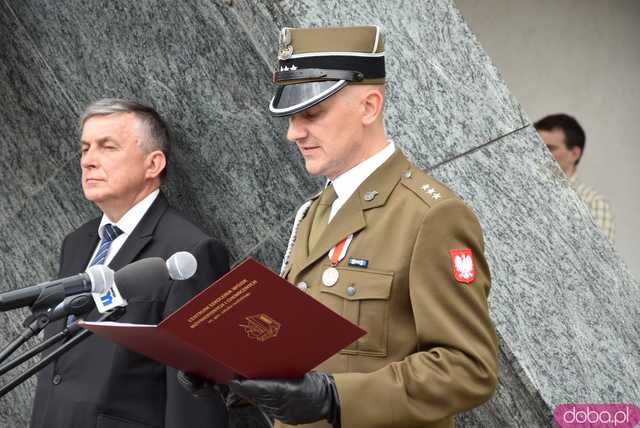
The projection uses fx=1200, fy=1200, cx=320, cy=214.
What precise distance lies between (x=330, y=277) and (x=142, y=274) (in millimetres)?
590

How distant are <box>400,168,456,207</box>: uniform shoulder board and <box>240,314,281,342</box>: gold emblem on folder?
61cm

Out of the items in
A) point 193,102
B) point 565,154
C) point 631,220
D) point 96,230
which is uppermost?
point 193,102

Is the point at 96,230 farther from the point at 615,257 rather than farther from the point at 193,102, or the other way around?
→ the point at 615,257

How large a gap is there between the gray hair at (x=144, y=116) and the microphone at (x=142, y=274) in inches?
60.8

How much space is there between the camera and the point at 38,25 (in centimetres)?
471

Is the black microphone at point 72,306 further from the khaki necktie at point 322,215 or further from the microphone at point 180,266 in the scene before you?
the khaki necktie at point 322,215

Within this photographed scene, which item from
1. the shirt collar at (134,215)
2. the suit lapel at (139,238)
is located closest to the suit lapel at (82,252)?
the shirt collar at (134,215)

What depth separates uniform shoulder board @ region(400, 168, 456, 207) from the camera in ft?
9.87

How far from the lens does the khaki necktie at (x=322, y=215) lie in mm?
3262

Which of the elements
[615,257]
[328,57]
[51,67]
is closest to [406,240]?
[328,57]

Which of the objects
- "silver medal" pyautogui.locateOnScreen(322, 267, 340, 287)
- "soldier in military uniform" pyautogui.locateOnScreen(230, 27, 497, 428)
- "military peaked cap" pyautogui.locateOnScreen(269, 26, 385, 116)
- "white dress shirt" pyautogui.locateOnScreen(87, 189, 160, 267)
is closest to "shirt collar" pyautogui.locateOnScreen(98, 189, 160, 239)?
"white dress shirt" pyautogui.locateOnScreen(87, 189, 160, 267)

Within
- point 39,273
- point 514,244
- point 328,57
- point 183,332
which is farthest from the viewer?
point 39,273

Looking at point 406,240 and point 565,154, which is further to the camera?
point 565,154

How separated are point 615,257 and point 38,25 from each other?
237 centimetres
